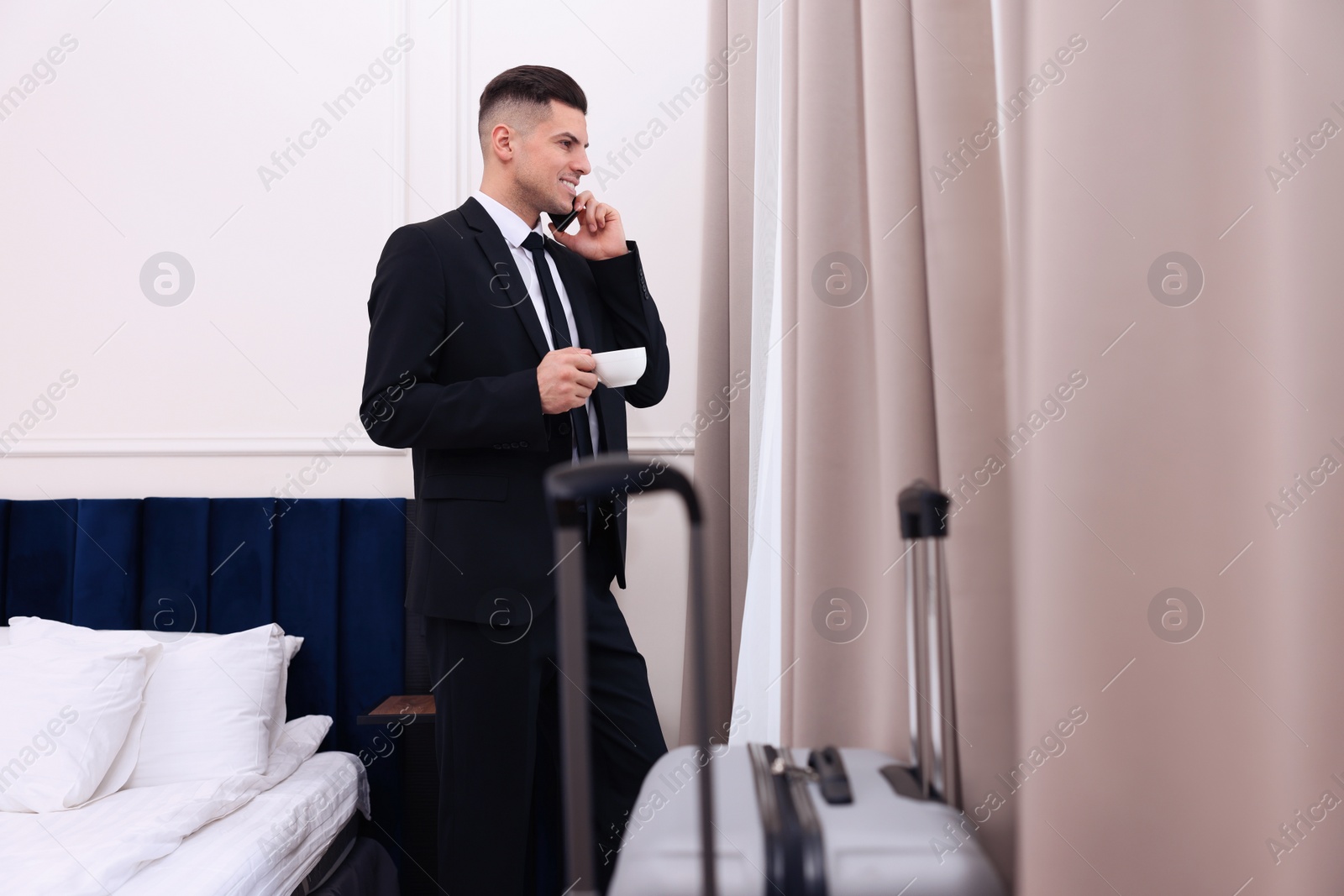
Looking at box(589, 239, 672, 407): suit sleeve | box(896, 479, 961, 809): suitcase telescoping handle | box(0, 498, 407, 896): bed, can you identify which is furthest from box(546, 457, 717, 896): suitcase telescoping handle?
box(0, 498, 407, 896): bed

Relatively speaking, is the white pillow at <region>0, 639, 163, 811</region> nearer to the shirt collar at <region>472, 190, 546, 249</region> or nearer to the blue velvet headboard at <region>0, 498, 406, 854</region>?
the blue velvet headboard at <region>0, 498, 406, 854</region>

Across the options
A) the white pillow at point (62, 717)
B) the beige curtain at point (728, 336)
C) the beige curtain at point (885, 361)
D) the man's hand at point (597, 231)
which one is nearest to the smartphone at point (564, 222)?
the man's hand at point (597, 231)

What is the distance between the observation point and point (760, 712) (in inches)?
31.6

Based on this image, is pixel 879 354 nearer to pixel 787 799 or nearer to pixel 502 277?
pixel 787 799

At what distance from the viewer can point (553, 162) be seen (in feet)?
4.34

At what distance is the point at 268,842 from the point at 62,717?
455 millimetres

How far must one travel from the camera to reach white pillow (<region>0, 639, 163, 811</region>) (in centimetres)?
126

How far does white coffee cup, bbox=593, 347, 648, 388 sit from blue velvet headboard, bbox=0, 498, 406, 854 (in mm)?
949

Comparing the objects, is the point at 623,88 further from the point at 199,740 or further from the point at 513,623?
the point at 199,740

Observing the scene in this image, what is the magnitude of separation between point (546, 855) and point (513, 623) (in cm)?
70

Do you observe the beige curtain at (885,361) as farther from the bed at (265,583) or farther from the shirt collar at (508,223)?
the bed at (265,583)

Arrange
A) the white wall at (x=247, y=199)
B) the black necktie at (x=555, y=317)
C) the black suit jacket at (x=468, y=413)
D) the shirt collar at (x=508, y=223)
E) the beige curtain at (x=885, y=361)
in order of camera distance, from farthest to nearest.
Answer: the white wall at (x=247, y=199)
the shirt collar at (x=508, y=223)
the black necktie at (x=555, y=317)
the black suit jacket at (x=468, y=413)
the beige curtain at (x=885, y=361)

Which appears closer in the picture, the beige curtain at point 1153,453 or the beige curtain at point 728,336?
the beige curtain at point 1153,453

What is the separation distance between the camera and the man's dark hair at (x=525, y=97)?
1343 mm
